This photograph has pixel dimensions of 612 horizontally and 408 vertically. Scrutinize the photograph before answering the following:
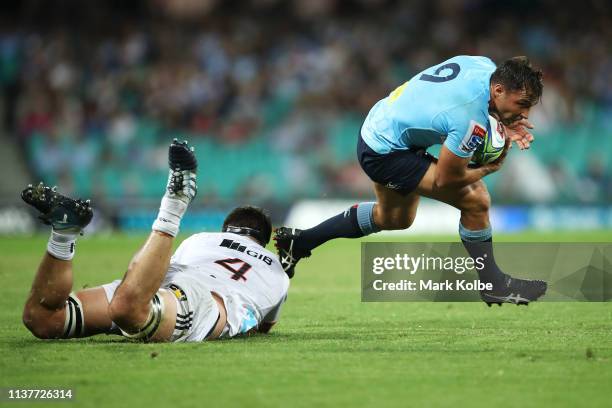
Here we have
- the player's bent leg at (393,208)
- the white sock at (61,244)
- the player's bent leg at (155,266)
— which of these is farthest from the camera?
the player's bent leg at (393,208)

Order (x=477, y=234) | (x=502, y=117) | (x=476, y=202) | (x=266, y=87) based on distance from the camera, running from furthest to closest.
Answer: (x=266, y=87), (x=477, y=234), (x=476, y=202), (x=502, y=117)

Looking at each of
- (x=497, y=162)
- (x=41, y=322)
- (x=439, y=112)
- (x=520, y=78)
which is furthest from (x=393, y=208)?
(x=41, y=322)

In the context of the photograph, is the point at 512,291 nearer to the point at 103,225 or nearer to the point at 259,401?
the point at 259,401

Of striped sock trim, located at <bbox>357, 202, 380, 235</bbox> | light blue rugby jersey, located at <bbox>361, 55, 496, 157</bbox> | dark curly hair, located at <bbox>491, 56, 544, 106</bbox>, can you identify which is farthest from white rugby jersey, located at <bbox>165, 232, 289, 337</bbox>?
dark curly hair, located at <bbox>491, 56, 544, 106</bbox>

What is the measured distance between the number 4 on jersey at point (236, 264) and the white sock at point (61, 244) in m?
1.16

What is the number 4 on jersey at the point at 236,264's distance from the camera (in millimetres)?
6668

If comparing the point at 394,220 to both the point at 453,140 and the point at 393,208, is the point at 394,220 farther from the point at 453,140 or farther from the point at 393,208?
the point at 453,140

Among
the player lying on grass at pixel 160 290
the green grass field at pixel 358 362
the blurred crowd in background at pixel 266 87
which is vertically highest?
the blurred crowd in background at pixel 266 87

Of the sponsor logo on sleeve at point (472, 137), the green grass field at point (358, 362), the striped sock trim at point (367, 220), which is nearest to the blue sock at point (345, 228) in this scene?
the striped sock trim at point (367, 220)

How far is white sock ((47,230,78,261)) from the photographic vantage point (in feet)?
19.6

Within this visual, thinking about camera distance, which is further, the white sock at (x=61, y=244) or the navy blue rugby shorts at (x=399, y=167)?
the navy blue rugby shorts at (x=399, y=167)

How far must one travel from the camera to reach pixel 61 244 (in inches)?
235

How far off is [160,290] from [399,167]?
2.20m

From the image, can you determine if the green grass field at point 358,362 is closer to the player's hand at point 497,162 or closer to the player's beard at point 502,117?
the player's hand at point 497,162
